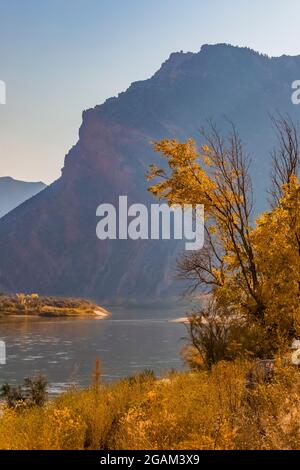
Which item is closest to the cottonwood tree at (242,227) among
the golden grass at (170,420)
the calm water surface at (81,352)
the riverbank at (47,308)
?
the golden grass at (170,420)

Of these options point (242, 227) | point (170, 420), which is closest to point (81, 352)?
point (242, 227)

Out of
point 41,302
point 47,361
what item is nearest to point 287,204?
point 47,361

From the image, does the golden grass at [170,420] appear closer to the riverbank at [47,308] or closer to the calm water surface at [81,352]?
the calm water surface at [81,352]

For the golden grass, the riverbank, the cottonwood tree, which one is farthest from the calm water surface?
the riverbank

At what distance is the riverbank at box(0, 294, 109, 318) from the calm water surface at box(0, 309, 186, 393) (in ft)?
114

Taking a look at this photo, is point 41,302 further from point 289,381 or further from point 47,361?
point 289,381

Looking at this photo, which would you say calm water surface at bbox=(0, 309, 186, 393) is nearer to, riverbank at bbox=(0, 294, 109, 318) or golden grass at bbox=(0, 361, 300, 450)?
golden grass at bbox=(0, 361, 300, 450)

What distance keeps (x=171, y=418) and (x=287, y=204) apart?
8.19 meters

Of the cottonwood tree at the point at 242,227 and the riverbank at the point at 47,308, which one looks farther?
the riverbank at the point at 47,308

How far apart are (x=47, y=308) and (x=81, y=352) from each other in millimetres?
76560

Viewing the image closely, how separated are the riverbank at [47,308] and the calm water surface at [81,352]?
3489 cm

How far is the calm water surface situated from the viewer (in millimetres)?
44250

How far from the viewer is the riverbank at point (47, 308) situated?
424 feet
